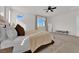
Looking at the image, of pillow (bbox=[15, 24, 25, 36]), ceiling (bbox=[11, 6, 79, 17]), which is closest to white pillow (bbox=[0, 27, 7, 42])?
pillow (bbox=[15, 24, 25, 36])

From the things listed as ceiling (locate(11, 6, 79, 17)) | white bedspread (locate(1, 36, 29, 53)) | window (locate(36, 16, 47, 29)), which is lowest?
white bedspread (locate(1, 36, 29, 53))

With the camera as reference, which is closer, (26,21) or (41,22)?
(26,21)

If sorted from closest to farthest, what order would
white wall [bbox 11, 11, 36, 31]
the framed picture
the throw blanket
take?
1. the throw blanket
2. white wall [bbox 11, 11, 36, 31]
3. the framed picture

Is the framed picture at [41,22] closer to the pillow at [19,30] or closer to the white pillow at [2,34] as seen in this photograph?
the pillow at [19,30]

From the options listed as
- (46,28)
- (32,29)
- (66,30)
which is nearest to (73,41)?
(66,30)

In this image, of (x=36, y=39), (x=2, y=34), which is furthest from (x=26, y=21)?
(x=2, y=34)

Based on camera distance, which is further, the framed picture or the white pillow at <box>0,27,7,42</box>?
the framed picture

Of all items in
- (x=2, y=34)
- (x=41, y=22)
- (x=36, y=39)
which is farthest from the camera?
(x=41, y=22)

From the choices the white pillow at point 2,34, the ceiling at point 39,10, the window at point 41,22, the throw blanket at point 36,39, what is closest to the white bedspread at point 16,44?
the white pillow at point 2,34

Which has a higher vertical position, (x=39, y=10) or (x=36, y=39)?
(x=39, y=10)

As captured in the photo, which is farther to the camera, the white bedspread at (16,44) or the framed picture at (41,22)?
the framed picture at (41,22)

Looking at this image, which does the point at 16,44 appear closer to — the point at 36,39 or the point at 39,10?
the point at 36,39

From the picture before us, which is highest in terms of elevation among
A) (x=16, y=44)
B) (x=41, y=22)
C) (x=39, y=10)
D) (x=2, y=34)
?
(x=39, y=10)

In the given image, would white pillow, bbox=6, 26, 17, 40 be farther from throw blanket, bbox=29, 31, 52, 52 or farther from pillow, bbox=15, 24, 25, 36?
throw blanket, bbox=29, 31, 52, 52
